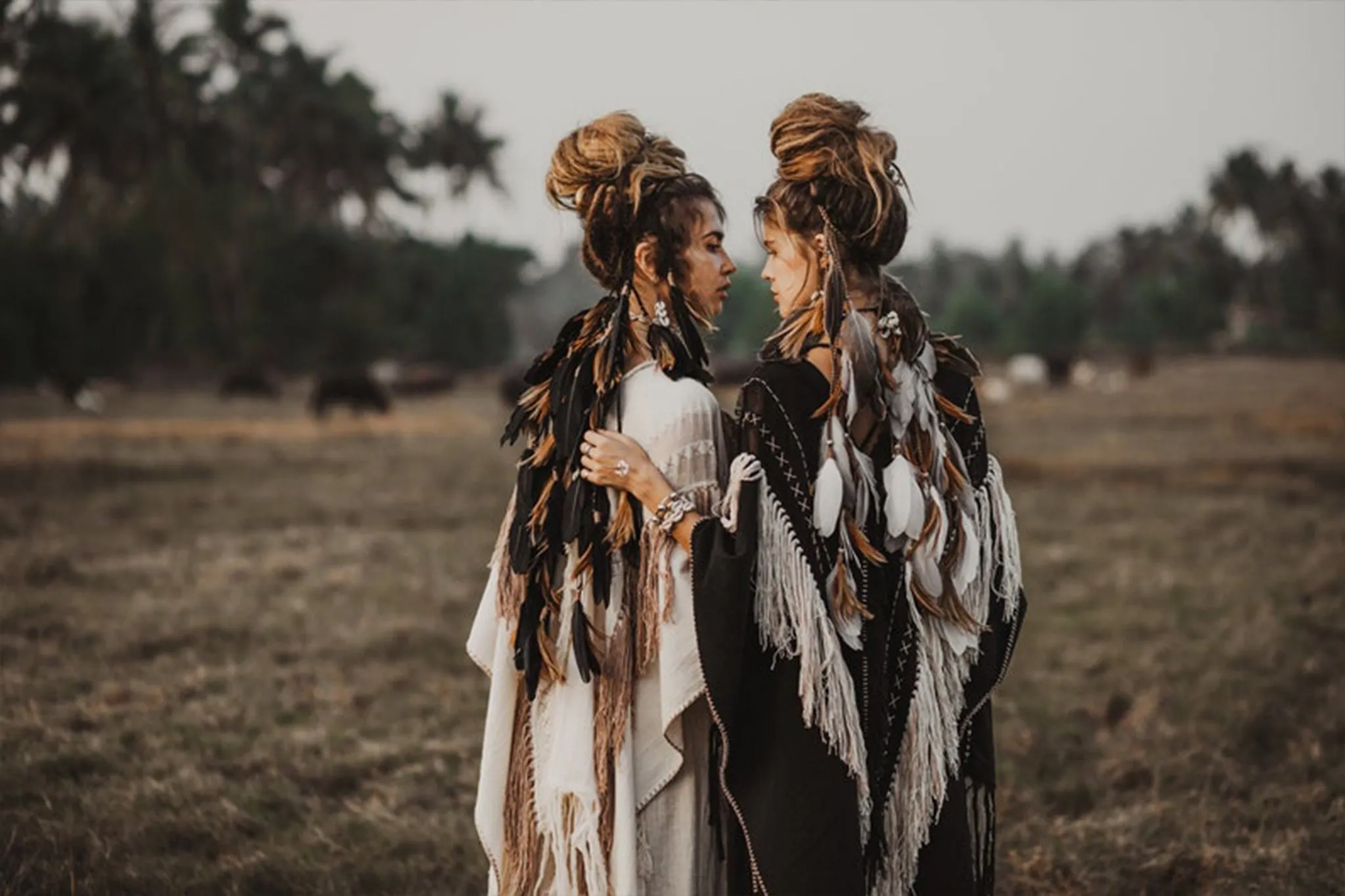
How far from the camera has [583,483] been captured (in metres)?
2.49

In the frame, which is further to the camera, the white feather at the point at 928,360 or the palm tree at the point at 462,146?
the palm tree at the point at 462,146

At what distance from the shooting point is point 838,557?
94.3 inches

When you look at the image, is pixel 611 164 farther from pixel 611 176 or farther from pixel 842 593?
pixel 842 593

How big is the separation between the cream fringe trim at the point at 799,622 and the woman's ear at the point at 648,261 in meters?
0.40

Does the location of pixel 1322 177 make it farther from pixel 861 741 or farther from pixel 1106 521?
pixel 861 741

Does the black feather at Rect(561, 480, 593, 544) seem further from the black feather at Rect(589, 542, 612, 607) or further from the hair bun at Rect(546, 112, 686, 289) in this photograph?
the hair bun at Rect(546, 112, 686, 289)

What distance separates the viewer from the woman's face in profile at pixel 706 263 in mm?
2518

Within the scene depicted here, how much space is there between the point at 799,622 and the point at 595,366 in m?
0.60

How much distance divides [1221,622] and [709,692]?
222 inches

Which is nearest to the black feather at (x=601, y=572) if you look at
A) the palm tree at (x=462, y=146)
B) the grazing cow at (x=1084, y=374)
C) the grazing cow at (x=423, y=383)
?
the grazing cow at (x=423, y=383)

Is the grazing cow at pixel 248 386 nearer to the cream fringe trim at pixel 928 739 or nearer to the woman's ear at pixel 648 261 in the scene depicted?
the woman's ear at pixel 648 261

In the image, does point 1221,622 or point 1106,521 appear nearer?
point 1221,622

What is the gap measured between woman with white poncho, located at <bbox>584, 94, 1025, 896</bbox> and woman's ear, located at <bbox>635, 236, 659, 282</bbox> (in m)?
0.20

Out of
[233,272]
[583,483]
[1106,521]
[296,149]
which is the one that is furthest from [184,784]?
[296,149]
